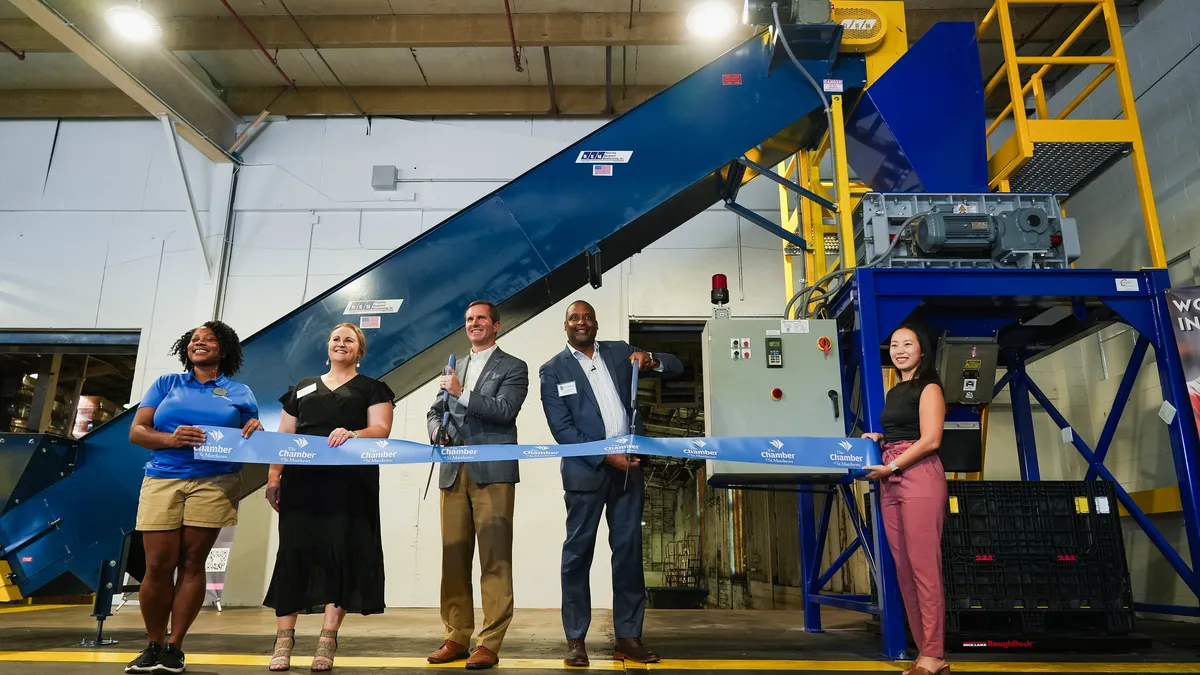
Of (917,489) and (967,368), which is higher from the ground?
(967,368)

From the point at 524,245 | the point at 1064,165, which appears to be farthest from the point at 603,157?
the point at 1064,165

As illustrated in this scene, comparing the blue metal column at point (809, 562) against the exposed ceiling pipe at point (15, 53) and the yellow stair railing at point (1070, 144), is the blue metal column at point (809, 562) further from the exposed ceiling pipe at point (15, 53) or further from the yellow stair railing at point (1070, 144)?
the exposed ceiling pipe at point (15, 53)

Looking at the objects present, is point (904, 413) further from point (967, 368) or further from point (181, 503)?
point (181, 503)

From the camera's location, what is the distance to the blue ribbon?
3.11 meters

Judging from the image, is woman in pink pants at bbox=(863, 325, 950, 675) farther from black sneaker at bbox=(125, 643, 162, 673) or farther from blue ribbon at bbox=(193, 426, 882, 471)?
black sneaker at bbox=(125, 643, 162, 673)

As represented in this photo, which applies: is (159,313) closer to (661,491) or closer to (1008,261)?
(1008,261)

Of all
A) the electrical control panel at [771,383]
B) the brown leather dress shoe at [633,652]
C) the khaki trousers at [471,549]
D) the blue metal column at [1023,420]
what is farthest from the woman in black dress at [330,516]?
the blue metal column at [1023,420]

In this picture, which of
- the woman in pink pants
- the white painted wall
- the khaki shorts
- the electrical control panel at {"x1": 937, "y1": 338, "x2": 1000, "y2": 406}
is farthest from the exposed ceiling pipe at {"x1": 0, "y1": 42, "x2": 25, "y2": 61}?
the electrical control panel at {"x1": 937, "y1": 338, "x2": 1000, "y2": 406}

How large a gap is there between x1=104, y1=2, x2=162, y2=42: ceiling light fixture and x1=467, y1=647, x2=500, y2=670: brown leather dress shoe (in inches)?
240

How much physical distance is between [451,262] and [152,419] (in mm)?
1869

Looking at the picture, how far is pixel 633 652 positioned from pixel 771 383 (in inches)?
63.2

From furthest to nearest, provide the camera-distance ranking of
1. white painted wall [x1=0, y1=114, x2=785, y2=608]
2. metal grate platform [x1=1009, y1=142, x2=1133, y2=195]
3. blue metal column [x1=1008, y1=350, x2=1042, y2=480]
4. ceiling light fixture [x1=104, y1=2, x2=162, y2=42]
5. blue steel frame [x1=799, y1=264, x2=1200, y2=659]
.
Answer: white painted wall [x1=0, y1=114, x2=785, y2=608] → ceiling light fixture [x1=104, y1=2, x2=162, y2=42] → blue metal column [x1=1008, y1=350, x2=1042, y2=480] → metal grate platform [x1=1009, y1=142, x2=1133, y2=195] → blue steel frame [x1=799, y1=264, x2=1200, y2=659]

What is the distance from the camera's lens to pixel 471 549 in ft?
11.4

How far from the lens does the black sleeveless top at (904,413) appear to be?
321 centimetres
